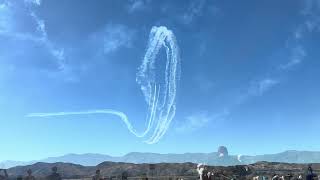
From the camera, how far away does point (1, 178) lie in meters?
110

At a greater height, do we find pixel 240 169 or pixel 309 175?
pixel 240 169

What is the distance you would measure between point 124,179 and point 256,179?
39096 millimetres

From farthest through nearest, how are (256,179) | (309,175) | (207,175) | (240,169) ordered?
1. (240,169)
2. (256,179)
3. (309,175)
4. (207,175)

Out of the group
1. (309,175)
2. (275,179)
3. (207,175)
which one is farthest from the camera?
(275,179)

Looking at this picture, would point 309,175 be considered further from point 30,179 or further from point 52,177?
point 52,177

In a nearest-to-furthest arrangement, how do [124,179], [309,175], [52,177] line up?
[309,175] < [124,179] < [52,177]

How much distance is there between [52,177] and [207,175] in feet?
349

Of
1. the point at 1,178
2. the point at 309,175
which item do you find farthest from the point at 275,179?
the point at 1,178

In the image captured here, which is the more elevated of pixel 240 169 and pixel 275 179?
pixel 240 169

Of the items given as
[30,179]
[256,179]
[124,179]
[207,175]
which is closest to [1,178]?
[30,179]

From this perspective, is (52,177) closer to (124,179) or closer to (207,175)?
(124,179)

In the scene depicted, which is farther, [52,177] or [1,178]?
[52,177]

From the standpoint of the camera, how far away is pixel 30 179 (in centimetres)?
10525

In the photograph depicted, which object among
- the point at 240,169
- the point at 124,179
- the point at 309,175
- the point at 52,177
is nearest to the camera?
the point at 309,175
